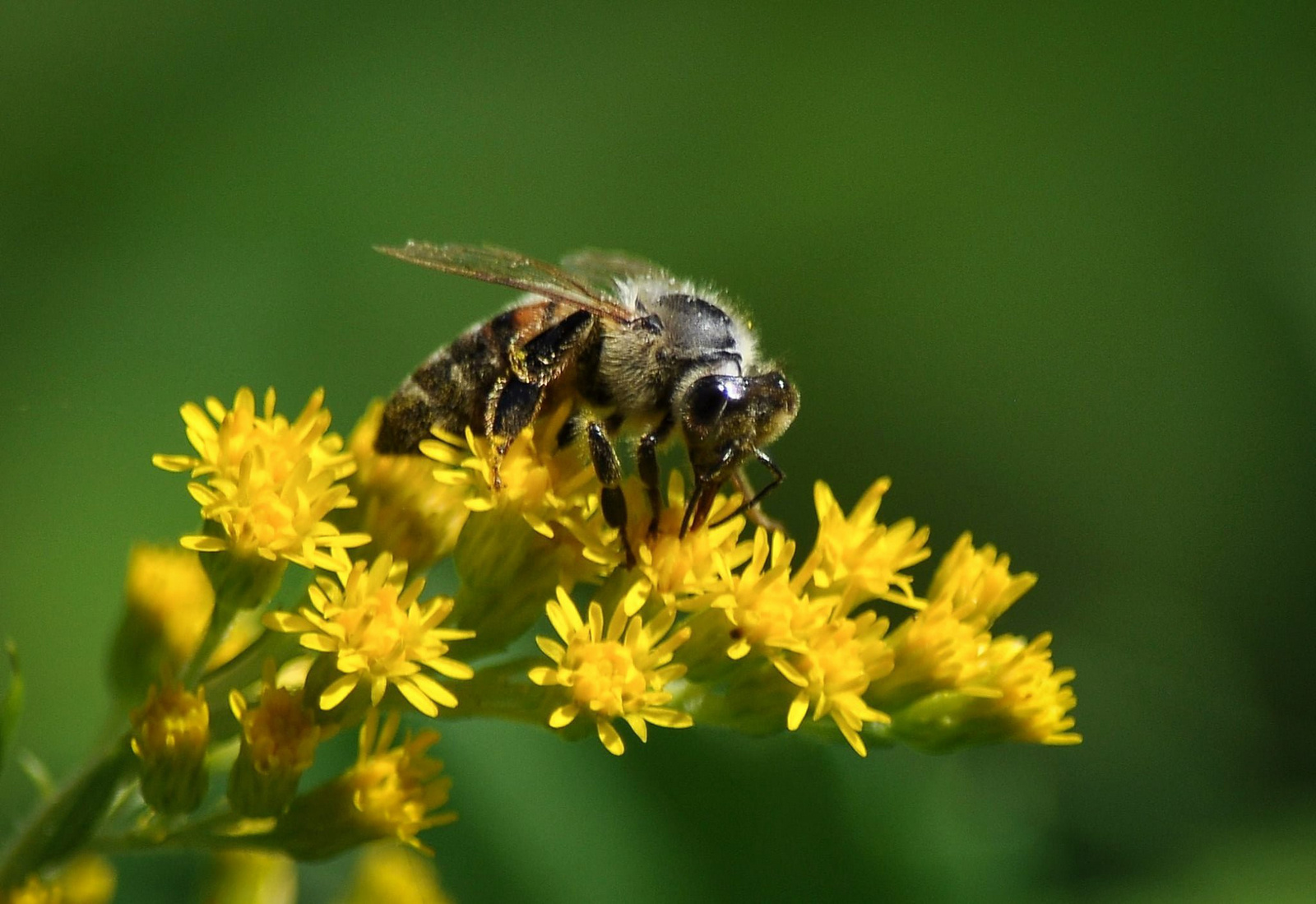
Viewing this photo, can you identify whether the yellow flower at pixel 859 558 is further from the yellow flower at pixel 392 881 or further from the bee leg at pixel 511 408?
the yellow flower at pixel 392 881

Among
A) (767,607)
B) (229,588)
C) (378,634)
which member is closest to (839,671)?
(767,607)

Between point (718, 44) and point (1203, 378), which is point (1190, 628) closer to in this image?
point (1203, 378)

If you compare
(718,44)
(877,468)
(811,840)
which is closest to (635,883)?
(811,840)

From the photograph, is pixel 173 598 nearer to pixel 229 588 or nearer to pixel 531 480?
pixel 229 588

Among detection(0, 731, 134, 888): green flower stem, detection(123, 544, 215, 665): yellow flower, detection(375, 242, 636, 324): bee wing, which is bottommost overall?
detection(0, 731, 134, 888): green flower stem

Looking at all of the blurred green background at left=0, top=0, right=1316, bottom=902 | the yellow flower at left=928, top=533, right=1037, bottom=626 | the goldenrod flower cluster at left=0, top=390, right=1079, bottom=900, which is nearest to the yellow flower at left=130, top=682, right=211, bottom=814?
the goldenrod flower cluster at left=0, top=390, right=1079, bottom=900

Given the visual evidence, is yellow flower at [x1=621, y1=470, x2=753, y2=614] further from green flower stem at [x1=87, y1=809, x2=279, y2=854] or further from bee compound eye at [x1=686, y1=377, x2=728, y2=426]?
green flower stem at [x1=87, y1=809, x2=279, y2=854]
